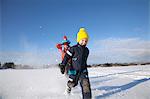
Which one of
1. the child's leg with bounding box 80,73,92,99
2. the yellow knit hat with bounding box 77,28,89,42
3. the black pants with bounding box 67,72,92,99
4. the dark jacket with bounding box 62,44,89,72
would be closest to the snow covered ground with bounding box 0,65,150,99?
the black pants with bounding box 67,72,92,99

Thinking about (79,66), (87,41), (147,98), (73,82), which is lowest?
(147,98)

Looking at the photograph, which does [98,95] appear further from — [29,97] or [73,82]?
[29,97]

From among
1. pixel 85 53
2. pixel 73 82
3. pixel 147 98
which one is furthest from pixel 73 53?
pixel 147 98

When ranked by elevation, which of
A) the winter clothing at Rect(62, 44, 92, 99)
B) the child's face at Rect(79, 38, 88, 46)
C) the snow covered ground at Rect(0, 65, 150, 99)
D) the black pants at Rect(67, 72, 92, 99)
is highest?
the child's face at Rect(79, 38, 88, 46)

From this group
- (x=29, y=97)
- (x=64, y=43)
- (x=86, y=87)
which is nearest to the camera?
(x=86, y=87)

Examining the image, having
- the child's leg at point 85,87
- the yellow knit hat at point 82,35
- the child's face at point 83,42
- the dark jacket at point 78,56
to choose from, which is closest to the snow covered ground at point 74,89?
the child's leg at point 85,87

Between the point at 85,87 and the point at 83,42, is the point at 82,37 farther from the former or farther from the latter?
the point at 85,87

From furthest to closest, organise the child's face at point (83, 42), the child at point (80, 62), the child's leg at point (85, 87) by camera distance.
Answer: the child's face at point (83, 42), the child at point (80, 62), the child's leg at point (85, 87)

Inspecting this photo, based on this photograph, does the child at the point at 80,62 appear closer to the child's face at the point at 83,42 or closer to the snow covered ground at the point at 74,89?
the child's face at the point at 83,42

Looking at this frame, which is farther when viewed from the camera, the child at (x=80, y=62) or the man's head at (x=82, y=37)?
the man's head at (x=82, y=37)

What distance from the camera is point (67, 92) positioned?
6.21m

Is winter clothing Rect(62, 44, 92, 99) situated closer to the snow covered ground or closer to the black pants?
the black pants

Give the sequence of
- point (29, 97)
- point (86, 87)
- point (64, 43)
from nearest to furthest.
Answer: point (86, 87), point (29, 97), point (64, 43)

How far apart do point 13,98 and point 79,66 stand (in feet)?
6.06
